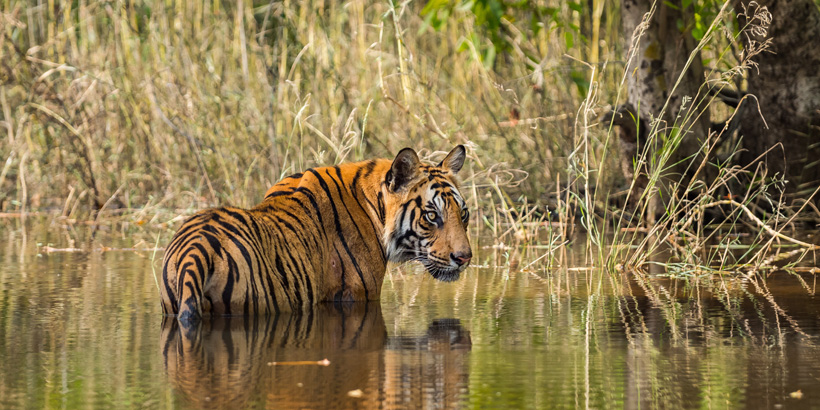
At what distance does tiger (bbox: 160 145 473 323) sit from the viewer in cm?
552

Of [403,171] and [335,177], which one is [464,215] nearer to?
[403,171]

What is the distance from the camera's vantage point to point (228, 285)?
5488 millimetres

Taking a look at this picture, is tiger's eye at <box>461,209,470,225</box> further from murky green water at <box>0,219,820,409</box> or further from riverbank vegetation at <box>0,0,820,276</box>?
riverbank vegetation at <box>0,0,820,276</box>

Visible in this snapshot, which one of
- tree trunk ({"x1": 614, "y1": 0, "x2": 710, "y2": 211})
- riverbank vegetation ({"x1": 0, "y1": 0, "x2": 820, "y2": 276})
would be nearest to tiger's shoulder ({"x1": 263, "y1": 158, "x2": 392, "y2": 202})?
riverbank vegetation ({"x1": 0, "y1": 0, "x2": 820, "y2": 276})

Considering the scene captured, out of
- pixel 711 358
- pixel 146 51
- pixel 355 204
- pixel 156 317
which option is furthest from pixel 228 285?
pixel 146 51

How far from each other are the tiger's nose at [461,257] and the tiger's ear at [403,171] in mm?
514

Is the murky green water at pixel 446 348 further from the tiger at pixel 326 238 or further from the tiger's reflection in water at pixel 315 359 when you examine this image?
the tiger at pixel 326 238

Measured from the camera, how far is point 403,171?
252 inches

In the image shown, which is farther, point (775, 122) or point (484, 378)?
point (775, 122)

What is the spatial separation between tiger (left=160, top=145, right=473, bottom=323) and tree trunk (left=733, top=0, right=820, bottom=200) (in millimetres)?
4163

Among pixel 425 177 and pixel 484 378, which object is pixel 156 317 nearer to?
pixel 425 177

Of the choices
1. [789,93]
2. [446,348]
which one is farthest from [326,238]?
[789,93]

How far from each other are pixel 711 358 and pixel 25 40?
11896mm

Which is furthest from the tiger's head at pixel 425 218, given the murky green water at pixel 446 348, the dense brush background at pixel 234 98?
the dense brush background at pixel 234 98
